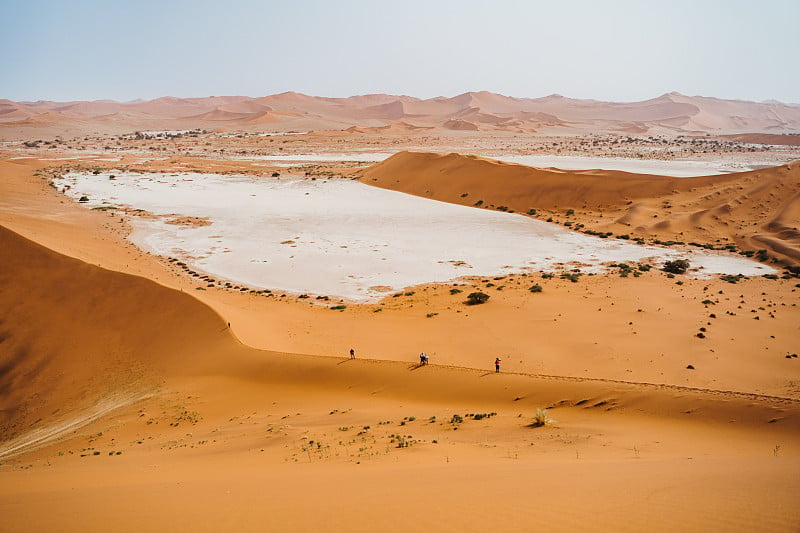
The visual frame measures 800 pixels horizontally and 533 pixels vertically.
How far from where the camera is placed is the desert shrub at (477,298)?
20.4 metres

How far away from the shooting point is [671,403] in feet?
36.8

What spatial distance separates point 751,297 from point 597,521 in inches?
764

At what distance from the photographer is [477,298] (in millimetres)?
20500

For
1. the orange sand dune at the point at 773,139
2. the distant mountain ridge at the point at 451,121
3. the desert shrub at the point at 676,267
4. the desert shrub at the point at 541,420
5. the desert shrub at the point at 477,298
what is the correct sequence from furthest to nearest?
the distant mountain ridge at the point at 451,121
the orange sand dune at the point at 773,139
the desert shrub at the point at 676,267
the desert shrub at the point at 477,298
the desert shrub at the point at 541,420

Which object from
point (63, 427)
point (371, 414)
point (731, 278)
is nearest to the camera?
point (371, 414)

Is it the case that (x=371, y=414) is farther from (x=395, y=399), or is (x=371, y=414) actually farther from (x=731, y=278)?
(x=731, y=278)

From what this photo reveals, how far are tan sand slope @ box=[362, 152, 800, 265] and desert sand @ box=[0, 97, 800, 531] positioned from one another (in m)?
1.82

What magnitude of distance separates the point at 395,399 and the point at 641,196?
1327 inches

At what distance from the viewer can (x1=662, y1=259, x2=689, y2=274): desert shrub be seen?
24.4 metres

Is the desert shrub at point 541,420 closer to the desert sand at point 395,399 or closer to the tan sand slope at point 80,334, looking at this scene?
the desert sand at point 395,399

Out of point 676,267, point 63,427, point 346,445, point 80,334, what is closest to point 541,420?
point 346,445

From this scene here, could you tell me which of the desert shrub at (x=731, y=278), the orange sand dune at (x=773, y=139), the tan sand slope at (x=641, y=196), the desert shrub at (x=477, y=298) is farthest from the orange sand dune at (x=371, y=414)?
the orange sand dune at (x=773, y=139)

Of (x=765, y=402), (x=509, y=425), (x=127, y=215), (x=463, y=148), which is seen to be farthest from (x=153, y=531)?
(x=463, y=148)

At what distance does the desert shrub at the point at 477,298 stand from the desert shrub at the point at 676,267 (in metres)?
10.2
